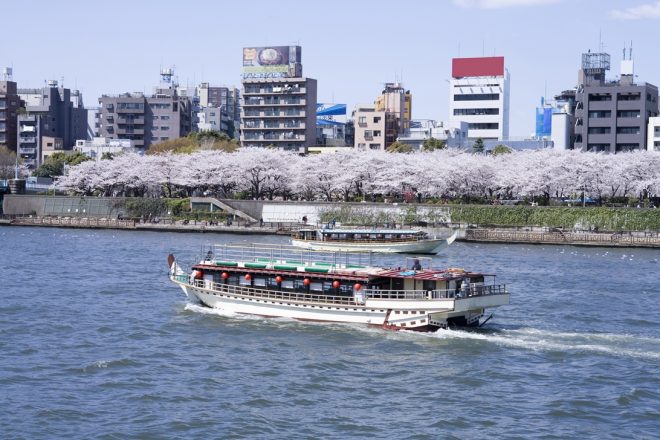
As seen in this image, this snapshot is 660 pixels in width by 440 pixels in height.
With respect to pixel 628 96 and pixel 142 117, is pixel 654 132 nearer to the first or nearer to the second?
pixel 628 96

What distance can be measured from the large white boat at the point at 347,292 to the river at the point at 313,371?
0.79m

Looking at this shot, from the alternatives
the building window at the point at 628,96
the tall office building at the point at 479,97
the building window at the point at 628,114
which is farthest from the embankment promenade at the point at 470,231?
the tall office building at the point at 479,97

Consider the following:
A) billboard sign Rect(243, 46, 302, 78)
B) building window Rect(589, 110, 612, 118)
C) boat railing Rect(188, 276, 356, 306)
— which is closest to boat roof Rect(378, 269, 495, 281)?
boat railing Rect(188, 276, 356, 306)

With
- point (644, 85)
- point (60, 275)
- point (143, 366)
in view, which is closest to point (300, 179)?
point (644, 85)

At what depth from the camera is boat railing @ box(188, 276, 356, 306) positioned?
134 ft

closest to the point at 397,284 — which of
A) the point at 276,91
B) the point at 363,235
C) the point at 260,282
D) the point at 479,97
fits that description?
the point at 260,282

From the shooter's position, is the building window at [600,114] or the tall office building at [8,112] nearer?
the building window at [600,114]

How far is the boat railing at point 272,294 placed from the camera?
134 feet

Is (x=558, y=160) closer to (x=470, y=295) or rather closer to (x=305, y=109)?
(x=305, y=109)

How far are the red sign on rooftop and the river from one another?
95825 millimetres

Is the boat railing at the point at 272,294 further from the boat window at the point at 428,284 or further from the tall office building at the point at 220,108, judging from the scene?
the tall office building at the point at 220,108

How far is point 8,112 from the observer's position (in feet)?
523

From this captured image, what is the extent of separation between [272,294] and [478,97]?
10651 cm

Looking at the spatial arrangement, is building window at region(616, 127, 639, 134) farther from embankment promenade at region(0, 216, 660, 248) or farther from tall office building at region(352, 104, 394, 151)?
tall office building at region(352, 104, 394, 151)
